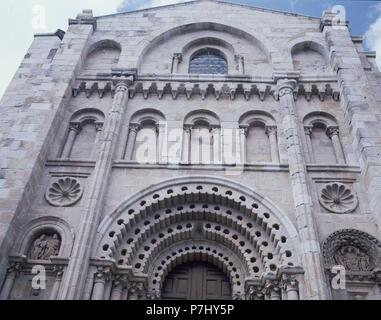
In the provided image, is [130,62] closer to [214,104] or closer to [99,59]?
[99,59]

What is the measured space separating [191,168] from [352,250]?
4.52 metres

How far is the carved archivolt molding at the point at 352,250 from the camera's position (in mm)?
10234

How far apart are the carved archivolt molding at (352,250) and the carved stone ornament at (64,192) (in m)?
6.27

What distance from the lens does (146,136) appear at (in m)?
13.5

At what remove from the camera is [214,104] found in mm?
13922

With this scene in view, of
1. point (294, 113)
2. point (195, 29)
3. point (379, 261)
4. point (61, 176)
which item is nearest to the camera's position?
point (379, 261)

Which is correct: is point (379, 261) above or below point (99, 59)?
below

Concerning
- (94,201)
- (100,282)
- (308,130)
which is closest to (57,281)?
(100,282)

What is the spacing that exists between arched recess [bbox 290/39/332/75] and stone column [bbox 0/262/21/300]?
10597 millimetres

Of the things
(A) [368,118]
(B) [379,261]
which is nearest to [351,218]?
(B) [379,261]

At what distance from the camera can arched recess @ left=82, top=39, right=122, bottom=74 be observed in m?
15.4

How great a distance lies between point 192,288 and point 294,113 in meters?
5.74

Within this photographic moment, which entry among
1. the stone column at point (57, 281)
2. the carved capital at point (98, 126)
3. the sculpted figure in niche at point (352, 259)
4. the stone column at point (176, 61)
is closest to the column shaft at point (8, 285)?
the stone column at point (57, 281)
